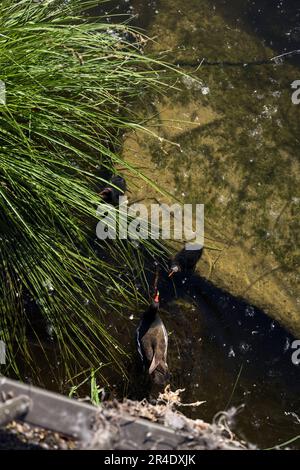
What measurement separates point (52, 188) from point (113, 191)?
0.64 metres

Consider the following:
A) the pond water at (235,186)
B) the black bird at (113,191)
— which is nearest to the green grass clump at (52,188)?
the black bird at (113,191)

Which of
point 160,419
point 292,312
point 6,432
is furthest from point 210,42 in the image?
point 6,432

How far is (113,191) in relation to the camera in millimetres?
4094

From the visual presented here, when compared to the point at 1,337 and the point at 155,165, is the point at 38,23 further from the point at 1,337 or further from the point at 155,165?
the point at 1,337

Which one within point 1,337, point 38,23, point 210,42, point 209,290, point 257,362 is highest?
point 38,23

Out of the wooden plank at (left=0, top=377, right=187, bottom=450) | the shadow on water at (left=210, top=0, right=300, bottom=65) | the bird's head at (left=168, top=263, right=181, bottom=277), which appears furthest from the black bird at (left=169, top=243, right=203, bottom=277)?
the wooden plank at (left=0, top=377, right=187, bottom=450)

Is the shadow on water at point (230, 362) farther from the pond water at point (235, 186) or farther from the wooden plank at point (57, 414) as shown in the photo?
the wooden plank at point (57, 414)

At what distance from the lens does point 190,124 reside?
4695mm

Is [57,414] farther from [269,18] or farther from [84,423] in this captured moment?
[269,18]

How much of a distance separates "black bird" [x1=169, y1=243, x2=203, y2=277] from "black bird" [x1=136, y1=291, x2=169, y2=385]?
327 millimetres

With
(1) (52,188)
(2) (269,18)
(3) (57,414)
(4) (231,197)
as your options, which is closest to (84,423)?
(3) (57,414)

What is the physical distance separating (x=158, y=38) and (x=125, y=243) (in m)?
1.80

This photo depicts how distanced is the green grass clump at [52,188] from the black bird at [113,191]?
14 cm

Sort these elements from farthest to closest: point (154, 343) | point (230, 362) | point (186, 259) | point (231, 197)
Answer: point (231, 197), point (186, 259), point (230, 362), point (154, 343)
